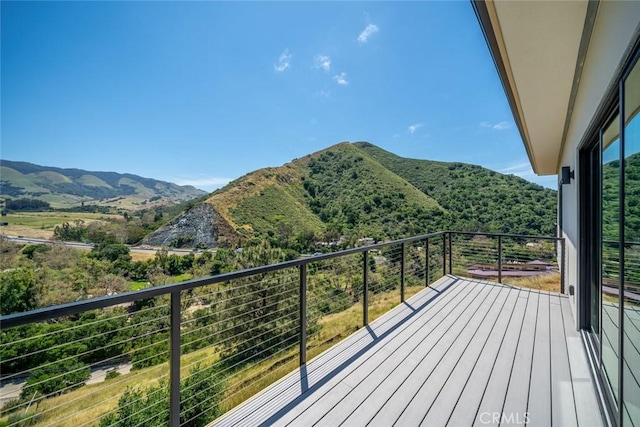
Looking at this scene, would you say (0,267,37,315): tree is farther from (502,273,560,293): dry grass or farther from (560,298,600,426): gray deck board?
(560,298,600,426): gray deck board

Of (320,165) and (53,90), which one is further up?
(53,90)

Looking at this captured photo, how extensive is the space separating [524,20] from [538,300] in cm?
375

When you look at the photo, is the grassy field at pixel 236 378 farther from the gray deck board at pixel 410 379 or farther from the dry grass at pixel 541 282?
the dry grass at pixel 541 282

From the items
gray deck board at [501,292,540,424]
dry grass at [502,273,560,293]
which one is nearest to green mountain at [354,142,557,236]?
dry grass at [502,273,560,293]

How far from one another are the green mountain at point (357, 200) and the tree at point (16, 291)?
13.9 m

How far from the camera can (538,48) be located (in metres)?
2.24

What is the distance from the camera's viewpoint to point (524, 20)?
1.92m

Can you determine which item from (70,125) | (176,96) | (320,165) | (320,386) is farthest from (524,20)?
(70,125)

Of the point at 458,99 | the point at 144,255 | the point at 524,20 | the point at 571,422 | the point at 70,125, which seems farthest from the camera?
the point at 70,125

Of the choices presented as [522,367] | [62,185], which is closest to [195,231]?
[62,185]

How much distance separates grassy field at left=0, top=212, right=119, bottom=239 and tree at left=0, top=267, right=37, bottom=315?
9278mm

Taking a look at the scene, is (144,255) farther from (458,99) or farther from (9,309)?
(458,99)

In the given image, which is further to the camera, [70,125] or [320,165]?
[320,165]

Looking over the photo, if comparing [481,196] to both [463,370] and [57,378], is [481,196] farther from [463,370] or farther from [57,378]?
[57,378]
